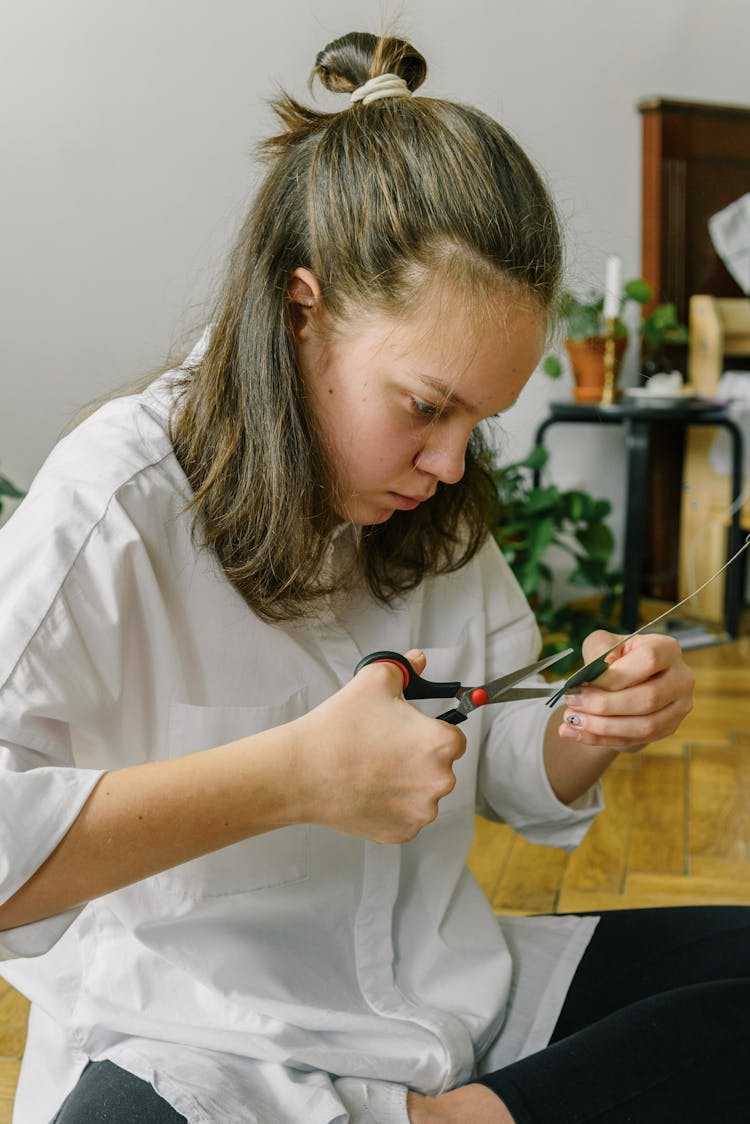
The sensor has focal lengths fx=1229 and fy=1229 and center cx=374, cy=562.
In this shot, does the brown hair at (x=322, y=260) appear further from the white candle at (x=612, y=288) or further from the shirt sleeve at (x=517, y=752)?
the white candle at (x=612, y=288)

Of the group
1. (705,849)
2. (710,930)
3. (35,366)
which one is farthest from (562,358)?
(710,930)

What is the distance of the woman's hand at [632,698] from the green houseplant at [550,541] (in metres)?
1.83

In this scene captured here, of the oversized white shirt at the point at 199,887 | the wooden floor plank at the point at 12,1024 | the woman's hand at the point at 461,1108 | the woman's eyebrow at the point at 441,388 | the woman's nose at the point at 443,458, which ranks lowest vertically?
the wooden floor plank at the point at 12,1024

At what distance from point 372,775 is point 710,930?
461 millimetres

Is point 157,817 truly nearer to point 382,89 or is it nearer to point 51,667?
point 51,667

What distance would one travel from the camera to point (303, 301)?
902 mm

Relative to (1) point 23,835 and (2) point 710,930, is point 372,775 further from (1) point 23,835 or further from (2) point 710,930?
(2) point 710,930

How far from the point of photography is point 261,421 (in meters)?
0.90

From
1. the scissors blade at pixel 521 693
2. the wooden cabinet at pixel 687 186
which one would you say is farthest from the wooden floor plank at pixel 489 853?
the wooden cabinet at pixel 687 186

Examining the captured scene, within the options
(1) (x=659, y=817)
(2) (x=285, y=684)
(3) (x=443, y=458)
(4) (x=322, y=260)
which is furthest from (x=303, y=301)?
(1) (x=659, y=817)

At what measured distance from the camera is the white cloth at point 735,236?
349 cm

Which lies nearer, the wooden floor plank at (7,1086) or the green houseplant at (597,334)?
the wooden floor plank at (7,1086)

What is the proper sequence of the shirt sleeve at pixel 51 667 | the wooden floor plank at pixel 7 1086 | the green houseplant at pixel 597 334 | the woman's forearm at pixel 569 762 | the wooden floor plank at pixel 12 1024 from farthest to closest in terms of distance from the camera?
the green houseplant at pixel 597 334 < the wooden floor plank at pixel 12 1024 < the wooden floor plank at pixel 7 1086 < the woman's forearm at pixel 569 762 < the shirt sleeve at pixel 51 667

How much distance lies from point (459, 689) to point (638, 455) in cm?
230
